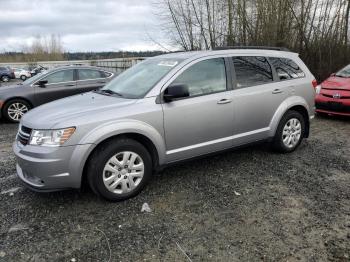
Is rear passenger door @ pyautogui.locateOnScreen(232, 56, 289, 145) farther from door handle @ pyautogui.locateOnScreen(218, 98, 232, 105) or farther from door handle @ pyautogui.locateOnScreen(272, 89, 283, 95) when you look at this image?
door handle @ pyautogui.locateOnScreen(218, 98, 232, 105)

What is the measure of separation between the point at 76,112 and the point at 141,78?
1.13m

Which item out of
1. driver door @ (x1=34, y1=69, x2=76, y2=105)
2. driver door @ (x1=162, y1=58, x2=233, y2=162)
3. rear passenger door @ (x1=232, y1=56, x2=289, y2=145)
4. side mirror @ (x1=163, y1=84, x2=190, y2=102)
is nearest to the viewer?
side mirror @ (x1=163, y1=84, x2=190, y2=102)

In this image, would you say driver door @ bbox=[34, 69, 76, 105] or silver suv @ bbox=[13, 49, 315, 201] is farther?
driver door @ bbox=[34, 69, 76, 105]

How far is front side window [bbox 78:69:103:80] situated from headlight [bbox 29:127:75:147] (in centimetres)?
620

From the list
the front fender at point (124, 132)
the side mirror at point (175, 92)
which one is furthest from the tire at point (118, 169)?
the side mirror at point (175, 92)

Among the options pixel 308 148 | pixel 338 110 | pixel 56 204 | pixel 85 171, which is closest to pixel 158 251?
pixel 85 171

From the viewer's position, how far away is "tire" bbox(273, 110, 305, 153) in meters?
5.21

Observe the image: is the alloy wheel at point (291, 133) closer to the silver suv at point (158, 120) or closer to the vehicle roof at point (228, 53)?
the silver suv at point (158, 120)

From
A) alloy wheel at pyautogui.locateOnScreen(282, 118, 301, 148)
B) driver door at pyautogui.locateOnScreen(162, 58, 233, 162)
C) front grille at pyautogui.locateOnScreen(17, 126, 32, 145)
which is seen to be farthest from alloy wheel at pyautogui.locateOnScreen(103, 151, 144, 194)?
alloy wheel at pyautogui.locateOnScreen(282, 118, 301, 148)

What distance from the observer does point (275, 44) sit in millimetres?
13211

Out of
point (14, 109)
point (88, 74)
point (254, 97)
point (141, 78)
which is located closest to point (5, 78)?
point (14, 109)

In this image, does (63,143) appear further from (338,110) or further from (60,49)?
(60,49)

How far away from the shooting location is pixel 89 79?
9.51 m

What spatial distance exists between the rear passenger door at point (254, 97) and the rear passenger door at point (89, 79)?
217 inches
